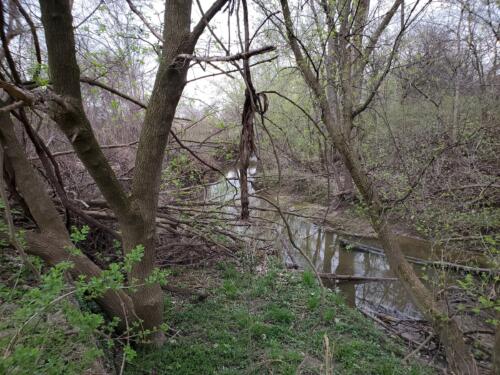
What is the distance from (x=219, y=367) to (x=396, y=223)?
8279 millimetres

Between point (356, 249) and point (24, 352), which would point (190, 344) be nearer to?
point (24, 352)

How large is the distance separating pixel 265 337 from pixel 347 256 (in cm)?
548

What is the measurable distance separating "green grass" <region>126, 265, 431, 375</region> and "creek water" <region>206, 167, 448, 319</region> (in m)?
1.06

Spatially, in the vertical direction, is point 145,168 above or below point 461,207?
above

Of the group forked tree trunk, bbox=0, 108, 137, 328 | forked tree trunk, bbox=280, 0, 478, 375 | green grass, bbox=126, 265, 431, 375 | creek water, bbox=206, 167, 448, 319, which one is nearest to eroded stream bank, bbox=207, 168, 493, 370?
creek water, bbox=206, 167, 448, 319

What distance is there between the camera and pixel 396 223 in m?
9.93

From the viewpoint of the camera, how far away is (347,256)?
895 cm

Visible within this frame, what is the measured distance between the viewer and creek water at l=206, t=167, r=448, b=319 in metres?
6.21

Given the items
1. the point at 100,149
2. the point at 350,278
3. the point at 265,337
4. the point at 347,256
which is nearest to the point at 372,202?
the point at 265,337

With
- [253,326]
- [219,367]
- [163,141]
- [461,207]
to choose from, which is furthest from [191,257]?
[461,207]

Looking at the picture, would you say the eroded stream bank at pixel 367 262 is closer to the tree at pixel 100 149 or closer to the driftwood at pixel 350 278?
the driftwood at pixel 350 278

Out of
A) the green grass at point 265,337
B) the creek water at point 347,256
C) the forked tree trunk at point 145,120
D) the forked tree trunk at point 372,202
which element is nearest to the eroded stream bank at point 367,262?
the creek water at point 347,256

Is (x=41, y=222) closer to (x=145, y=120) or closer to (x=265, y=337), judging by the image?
(x=145, y=120)

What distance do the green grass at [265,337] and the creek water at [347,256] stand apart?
41.7 inches
